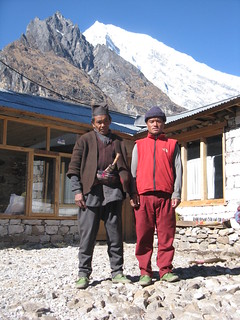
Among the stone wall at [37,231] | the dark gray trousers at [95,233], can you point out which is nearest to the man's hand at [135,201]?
the dark gray trousers at [95,233]

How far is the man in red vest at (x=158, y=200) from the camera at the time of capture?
144 inches

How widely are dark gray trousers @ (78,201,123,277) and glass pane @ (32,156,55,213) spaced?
487cm

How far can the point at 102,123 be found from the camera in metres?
3.81

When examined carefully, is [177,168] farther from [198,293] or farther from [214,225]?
[214,225]

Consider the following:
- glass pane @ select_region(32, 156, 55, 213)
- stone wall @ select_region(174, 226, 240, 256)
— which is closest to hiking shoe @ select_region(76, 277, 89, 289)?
stone wall @ select_region(174, 226, 240, 256)

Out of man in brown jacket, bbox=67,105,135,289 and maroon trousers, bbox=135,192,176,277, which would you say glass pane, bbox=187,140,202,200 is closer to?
maroon trousers, bbox=135,192,176,277

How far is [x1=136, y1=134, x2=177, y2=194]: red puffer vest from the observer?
3.69m

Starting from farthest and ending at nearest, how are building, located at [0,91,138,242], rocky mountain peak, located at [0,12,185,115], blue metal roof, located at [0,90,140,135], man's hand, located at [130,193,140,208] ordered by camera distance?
rocky mountain peak, located at [0,12,185,115], blue metal roof, located at [0,90,140,135], building, located at [0,91,138,242], man's hand, located at [130,193,140,208]

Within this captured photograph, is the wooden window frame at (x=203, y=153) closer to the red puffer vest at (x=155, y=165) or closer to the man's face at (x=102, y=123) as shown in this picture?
the red puffer vest at (x=155, y=165)

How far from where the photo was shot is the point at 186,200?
8727 mm

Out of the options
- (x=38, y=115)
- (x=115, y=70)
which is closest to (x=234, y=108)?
(x=38, y=115)

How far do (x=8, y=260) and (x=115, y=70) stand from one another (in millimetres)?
99045

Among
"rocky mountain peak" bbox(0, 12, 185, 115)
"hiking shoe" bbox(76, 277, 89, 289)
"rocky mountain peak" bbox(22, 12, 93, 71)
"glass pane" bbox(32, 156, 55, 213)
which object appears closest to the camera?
"hiking shoe" bbox(76, 277, 89, 289)

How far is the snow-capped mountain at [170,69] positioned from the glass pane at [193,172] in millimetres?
90623
